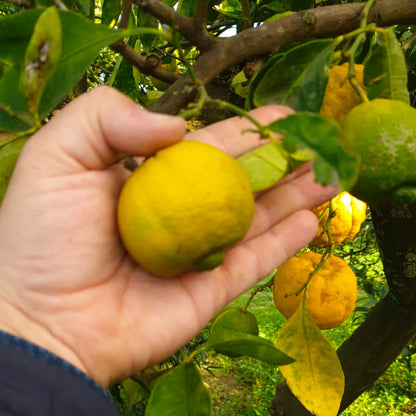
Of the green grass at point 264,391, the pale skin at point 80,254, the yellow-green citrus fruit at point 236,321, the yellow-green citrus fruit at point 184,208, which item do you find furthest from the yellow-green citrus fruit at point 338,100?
the green grass at point 264,391

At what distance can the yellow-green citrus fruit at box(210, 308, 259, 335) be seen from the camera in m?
1.00

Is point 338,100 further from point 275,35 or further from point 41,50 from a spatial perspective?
point 41,50

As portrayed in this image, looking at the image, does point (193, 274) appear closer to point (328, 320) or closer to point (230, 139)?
point (230, 139)

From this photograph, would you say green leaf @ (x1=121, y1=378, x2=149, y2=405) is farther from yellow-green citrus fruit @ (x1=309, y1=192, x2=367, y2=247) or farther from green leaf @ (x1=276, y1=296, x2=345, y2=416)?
yellow-green citrus fruit @ (x1=309, y1=192, x2=367, y2=247)

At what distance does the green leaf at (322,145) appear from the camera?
478 millimetres

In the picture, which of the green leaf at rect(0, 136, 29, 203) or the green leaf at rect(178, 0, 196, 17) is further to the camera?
the green leaf at rect(178, 0, 196, 17)

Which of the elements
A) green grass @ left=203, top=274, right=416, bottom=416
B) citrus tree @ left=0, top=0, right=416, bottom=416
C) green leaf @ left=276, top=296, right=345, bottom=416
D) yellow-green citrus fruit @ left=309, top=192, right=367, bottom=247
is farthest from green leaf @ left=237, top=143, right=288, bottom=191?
green grass @ left=203, top=274, right=416, bottom=416

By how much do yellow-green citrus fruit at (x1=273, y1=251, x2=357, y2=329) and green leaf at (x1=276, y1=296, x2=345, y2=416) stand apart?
0.39ft

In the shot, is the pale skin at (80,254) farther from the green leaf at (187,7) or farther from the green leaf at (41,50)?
the green leaf at (187,7)

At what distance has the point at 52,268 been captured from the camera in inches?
27.2

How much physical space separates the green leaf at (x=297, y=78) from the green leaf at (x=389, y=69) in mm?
71

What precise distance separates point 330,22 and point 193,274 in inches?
16.8

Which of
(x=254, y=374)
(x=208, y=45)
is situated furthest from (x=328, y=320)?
(x=254, y=374)

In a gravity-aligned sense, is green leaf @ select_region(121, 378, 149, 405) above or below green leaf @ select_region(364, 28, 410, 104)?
below
